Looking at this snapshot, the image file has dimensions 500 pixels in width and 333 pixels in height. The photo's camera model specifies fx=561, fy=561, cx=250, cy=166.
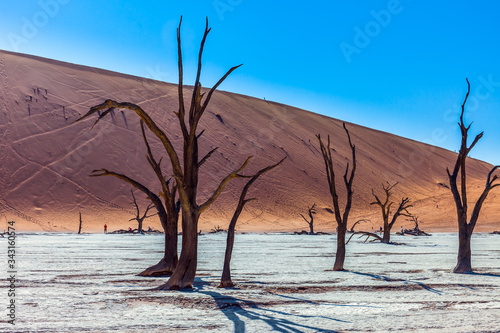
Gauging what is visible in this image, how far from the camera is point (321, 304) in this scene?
900 centimetres

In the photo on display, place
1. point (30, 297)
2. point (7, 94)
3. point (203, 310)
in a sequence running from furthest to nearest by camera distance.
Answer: point (7, 94) < point (30, 297) < point (203, 310)

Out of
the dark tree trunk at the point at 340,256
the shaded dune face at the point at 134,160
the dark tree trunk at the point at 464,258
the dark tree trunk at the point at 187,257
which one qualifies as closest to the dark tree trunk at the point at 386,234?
the dark tree trunk at the point at 464,258

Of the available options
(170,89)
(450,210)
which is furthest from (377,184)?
(170,89)

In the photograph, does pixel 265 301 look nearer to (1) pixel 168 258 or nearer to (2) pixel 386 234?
(1) pixel 168 258

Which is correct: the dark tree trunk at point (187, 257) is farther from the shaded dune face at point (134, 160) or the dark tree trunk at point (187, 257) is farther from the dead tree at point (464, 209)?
the shaded dune face at point (134, 160)

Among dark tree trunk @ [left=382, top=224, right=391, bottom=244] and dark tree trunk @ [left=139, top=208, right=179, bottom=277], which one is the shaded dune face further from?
dark tree trunk @ [left=139, top=208, right=179, bottom=277]

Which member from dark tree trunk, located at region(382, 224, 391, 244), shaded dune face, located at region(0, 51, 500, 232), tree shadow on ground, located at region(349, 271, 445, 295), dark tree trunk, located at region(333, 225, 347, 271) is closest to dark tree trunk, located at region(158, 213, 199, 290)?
tree shadow on ground, located at region(349, 271, 445, 295)

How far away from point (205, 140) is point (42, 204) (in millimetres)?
24108

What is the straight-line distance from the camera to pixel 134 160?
221 ft

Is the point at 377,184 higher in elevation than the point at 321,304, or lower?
higher

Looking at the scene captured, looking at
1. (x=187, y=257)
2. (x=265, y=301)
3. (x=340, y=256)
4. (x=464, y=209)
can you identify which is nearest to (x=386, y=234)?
(x=464, y=209)

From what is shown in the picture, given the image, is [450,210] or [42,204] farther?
[450,210]

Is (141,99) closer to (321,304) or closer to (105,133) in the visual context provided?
(105,133)

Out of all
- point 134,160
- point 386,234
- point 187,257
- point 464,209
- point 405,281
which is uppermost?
point 134,160
